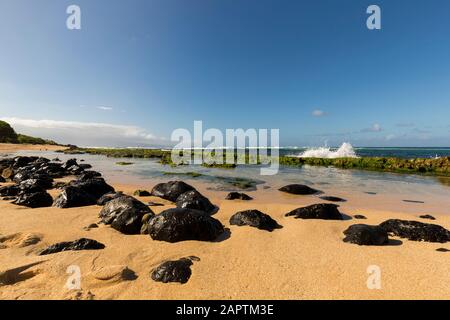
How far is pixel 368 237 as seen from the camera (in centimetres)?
623

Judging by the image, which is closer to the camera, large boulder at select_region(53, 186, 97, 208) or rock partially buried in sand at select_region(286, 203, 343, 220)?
rock partially buried in sand at select_region(286, 203, 343, 220)

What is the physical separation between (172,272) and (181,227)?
1.93m

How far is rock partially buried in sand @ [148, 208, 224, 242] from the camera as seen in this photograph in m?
6.20

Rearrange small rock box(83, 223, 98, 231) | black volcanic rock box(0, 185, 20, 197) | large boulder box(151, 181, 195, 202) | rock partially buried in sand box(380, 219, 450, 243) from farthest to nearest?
large boulder box(151, 181, 195, 202) → black volcanic rock box(0, 185, 20, 197) → small rock box(83, 223, 98, 231) → rock partially buried in sand box(380, 219, 450, 243)

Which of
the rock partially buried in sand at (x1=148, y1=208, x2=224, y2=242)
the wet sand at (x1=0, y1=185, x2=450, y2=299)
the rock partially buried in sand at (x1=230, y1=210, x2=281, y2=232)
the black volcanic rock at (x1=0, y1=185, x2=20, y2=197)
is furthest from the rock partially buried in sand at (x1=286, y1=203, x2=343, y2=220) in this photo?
the black volcanic rock at (x1=0, y1=185, x2=20, y2=197)

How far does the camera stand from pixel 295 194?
1335 centimetres

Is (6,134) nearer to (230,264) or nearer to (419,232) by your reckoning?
(230,264)

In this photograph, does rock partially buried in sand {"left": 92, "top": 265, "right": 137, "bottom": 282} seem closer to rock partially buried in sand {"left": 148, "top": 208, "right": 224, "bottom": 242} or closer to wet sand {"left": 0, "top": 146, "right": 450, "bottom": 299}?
wet sand {"left": 0, "top": 146, "right": 450, "bottom": 299}

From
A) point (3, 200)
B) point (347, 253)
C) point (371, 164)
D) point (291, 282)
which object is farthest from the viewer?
point (371, 164)

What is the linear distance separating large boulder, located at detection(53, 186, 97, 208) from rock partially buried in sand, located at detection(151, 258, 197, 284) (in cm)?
668

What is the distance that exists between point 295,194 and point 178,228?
345 inches

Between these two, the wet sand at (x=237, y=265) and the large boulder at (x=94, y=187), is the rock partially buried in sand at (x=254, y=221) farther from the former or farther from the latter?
the large boulder at (x=94, y=187)

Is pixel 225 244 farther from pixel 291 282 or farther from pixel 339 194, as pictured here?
pixel 339 194
